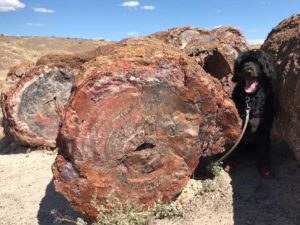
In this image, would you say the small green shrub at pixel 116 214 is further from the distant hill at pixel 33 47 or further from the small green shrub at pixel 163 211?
the distant hill at pixel 33 47

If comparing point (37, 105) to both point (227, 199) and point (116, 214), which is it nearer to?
point (116, 214)

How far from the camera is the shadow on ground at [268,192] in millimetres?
4043

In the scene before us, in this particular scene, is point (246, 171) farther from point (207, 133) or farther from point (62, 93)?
point (62, 93)

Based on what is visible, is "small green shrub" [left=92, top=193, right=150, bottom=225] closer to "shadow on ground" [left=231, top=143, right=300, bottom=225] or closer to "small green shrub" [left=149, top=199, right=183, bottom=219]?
"small green shrub" [left=149, top=199, right=183, bottom=219]

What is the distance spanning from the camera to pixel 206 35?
7.04m

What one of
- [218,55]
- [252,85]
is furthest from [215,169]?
[218,55]

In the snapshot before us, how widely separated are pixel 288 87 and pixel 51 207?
9.02ft

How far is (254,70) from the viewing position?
177 inches

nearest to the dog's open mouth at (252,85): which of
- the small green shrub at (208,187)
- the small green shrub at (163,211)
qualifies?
the small green shrub at (208,187)

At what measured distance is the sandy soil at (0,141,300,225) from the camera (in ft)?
13.4

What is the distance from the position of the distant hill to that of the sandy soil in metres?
23.3

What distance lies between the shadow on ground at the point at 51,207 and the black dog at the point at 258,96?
1.94 metres

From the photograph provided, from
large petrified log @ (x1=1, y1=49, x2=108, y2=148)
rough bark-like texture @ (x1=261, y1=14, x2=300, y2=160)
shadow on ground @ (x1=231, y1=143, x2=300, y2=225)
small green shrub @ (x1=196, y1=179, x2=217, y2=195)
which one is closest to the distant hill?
large petrified log @ (x1=1, y1=49, x2=108, y2=148)

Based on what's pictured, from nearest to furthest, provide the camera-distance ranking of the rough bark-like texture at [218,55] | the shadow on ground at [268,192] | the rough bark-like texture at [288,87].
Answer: the shadow on ground at [268,192] < the rough bark-like texture at [288,87] < the rough bark-like texture at [218,55]
